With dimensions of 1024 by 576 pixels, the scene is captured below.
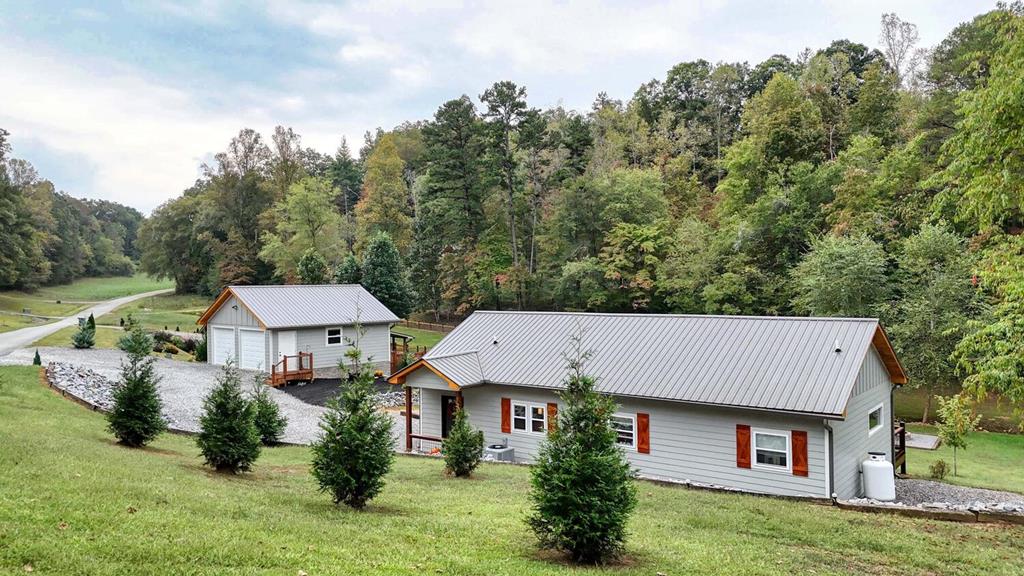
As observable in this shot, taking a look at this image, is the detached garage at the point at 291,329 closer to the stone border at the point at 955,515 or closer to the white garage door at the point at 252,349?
the white garage door at the point at 252,349

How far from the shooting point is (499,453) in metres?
17.0

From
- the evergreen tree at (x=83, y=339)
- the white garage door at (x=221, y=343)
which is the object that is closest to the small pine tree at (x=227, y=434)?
the white garage door at (x=221, y=343)

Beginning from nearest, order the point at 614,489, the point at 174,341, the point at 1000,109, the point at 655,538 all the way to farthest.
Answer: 1. the point at 614,489
2. the point at 655,538
3. the point at 1000,109
4. the point at 174,341

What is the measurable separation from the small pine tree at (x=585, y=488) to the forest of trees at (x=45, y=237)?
55092mm

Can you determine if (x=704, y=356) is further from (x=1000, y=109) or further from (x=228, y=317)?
(x=228, y=317)

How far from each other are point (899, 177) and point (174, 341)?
3998 cm

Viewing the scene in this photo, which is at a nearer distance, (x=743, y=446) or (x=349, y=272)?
(x=743, y=446)

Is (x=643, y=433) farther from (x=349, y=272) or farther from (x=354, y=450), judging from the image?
(x=349, y=272)

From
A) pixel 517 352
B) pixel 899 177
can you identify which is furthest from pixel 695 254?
pixel 517 352

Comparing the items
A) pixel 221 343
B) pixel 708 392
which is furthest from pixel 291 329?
pixel 708 392

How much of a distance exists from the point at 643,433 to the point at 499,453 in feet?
12.8

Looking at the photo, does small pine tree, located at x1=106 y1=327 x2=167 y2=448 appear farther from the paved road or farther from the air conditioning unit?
the paved road

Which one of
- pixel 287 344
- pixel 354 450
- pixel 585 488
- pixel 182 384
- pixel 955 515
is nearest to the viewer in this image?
pixel 585 488

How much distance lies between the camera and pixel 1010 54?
1020cm
